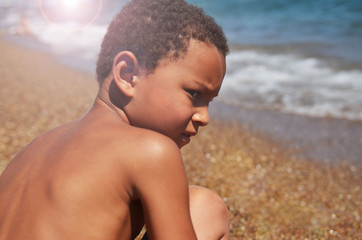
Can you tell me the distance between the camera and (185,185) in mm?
1453

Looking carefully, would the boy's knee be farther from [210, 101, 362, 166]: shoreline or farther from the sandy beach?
[210, 101, 362, 166]: shoreline

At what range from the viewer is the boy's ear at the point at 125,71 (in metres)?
1.67

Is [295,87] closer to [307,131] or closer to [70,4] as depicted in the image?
[307,131]

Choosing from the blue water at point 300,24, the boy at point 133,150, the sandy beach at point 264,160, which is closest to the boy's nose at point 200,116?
the boy at point 133,150

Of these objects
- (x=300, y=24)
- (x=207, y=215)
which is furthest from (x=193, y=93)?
(x=300, y=24)

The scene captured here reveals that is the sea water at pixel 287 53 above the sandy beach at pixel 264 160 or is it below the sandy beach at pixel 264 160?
below

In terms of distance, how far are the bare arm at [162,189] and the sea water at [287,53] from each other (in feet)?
3.03

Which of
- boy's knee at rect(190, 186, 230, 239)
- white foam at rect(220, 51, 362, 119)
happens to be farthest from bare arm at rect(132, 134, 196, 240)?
white foam at rect(220, 51, 362, 119)

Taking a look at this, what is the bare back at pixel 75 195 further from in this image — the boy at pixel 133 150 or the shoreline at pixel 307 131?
the shoreline at pixel 307 131

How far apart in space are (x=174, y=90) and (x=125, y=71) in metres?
0.22

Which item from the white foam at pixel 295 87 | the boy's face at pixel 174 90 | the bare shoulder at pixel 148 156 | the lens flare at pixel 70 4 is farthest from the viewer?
the lens flare at pixel 70 4

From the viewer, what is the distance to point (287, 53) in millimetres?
9867

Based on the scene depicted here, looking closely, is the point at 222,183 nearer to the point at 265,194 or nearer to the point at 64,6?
the point at 265,194

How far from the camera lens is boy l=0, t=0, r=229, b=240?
140 centimetres
